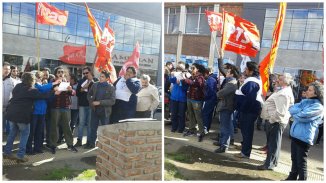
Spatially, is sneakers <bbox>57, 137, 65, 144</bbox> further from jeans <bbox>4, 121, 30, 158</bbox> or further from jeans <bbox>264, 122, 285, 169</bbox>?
jeans <bbox>264, 122, 285, 169</bbox>

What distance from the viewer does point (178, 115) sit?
6.24 m

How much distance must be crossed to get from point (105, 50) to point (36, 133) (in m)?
1.98

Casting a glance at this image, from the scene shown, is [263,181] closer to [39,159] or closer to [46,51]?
[39,159]

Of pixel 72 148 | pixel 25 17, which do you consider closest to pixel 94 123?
pixel 72 148

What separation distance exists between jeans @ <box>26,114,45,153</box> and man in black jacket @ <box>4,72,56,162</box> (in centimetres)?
27

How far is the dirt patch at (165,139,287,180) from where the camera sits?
165 inches

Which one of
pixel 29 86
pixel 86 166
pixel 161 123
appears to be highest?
pixel 29 86

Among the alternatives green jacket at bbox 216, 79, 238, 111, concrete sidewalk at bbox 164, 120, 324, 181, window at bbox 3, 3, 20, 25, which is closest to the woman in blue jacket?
concrete sidewalk at bbox 164, 120, 324, 181

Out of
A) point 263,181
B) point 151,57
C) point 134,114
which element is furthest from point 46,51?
point 263,181

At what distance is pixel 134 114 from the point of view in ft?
18.5

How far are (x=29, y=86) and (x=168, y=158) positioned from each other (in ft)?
7.57

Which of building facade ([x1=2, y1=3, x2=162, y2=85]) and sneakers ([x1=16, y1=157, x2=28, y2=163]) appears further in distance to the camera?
building facade ([x1=2, y1=3, x2=162, y2=85])

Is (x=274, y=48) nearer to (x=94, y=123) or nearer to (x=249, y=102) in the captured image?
(x=249, y=102)

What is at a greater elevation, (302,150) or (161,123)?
(161,123)
